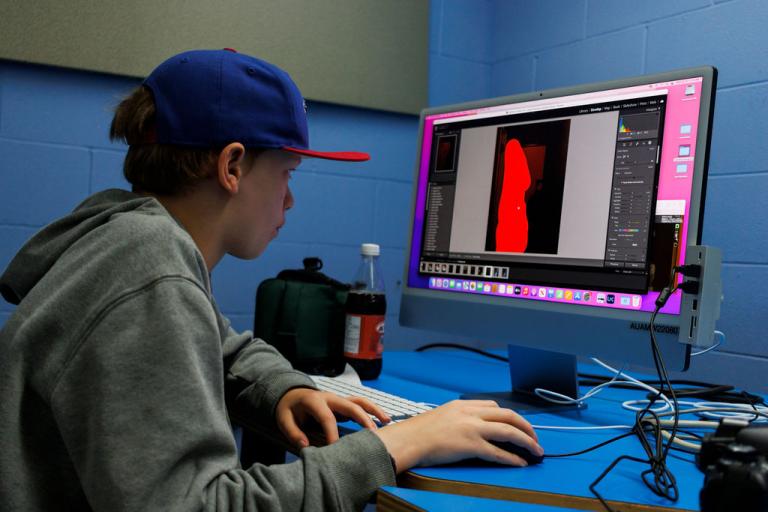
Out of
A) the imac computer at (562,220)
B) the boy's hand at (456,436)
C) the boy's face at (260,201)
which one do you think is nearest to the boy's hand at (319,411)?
the boy's hand at (456,436)

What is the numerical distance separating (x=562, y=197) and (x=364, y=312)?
0.41 meters

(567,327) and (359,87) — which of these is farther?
(359,87)

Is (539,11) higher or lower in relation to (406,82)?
higher

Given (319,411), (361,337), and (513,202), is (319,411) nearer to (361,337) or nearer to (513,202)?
(361,337)

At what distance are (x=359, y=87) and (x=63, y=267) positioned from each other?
1.35 meters

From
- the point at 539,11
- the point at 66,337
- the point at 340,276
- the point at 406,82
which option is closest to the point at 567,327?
the point at 66,337

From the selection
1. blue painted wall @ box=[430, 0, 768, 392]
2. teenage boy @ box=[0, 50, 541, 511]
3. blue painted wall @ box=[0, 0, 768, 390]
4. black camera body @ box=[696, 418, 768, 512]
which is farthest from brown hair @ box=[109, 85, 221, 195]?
blue painted wall @ box=[430, 0, 768, 392]

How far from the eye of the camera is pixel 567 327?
107 centimetres

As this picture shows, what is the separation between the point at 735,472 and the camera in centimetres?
49

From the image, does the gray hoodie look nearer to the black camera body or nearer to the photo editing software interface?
the black camera body

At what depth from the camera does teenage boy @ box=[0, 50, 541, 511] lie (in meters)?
0.62

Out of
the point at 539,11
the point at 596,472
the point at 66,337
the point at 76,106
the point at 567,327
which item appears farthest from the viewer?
the point at 539,11

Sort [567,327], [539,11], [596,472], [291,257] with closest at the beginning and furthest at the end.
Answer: [596,472]
[567,327]
[291,257]
[539,11]

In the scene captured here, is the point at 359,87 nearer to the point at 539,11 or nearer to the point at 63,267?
the point at 539,11
